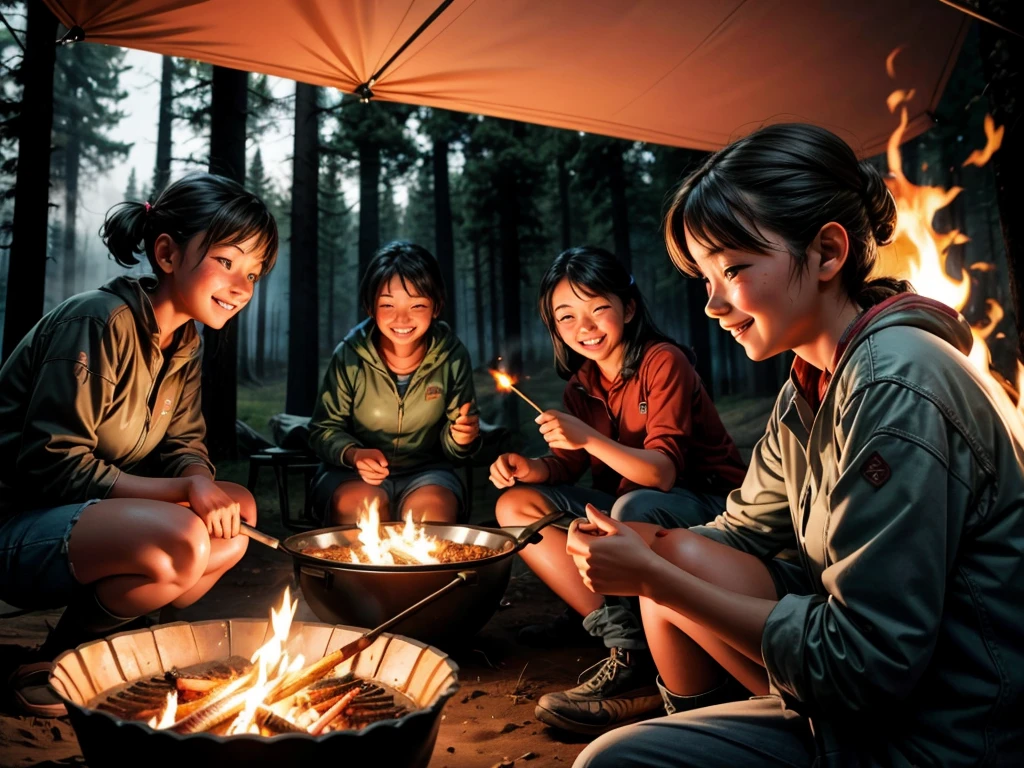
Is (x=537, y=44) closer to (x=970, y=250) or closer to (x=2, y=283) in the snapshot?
(x=2, y=283)

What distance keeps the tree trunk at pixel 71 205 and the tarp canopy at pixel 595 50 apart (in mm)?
7709

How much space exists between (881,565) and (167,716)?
1.37 metres

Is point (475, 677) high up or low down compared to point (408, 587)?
down

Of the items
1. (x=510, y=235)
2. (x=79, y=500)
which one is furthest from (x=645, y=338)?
(x=510, y=235)

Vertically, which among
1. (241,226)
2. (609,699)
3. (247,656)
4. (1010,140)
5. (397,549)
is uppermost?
(1010,140)

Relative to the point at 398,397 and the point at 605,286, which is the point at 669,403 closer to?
the point at 605,286

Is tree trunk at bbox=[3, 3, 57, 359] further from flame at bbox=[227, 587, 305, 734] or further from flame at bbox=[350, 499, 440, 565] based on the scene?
flame at bbox=[227, 587, 305, 734]

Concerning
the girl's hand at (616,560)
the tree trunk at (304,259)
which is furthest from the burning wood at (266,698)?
the tree trunk at (304,259)

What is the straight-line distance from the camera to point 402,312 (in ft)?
11.9

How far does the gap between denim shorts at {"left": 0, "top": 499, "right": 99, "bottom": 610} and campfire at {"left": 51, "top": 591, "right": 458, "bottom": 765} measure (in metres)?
0.59

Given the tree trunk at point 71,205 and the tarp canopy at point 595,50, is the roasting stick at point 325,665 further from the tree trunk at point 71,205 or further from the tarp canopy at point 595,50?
the tree trunk at point 71,205

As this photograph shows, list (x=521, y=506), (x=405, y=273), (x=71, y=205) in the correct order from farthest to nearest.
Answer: (x=71, y=205) < (x=405, y=273) < (x=521, y=506)

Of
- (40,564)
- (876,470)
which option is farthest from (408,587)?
(876,470)

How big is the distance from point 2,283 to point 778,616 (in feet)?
32.9
